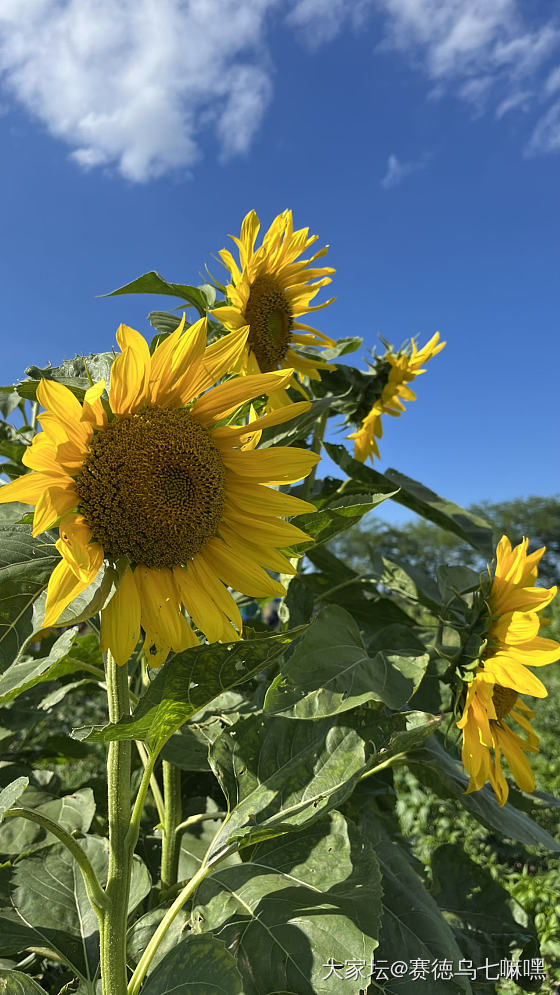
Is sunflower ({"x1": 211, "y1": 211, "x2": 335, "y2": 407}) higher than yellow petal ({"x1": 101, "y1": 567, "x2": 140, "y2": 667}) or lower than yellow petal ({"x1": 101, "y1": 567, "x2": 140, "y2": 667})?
higher

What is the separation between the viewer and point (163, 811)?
4.77 ft

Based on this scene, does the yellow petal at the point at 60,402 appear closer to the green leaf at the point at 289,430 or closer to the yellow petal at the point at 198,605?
the yellow petal at the point at 198,605

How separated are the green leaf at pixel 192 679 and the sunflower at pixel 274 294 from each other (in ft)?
1.72

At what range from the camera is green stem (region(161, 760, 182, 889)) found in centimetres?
138

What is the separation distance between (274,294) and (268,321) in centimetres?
7

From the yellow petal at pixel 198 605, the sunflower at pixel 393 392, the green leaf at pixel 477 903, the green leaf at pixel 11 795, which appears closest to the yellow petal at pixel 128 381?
the yellow petal at pixel 198 605

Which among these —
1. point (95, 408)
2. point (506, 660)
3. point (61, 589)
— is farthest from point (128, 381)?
point (506, 660)

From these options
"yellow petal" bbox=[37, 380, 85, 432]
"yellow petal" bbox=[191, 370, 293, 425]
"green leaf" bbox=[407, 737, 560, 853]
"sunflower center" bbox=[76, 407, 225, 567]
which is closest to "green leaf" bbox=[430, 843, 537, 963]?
"green leaf" bbox=[407, 737, 560, 853]

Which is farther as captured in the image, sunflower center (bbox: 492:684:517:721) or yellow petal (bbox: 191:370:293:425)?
sunflower center (bbox: 492:684:517:721)

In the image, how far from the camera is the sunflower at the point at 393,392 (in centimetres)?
203

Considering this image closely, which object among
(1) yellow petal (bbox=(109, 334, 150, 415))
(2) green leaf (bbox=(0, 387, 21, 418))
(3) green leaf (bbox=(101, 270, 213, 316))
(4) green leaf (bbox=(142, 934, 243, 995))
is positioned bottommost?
(4) green leaf (bbox=(142, 934, 243, 995))

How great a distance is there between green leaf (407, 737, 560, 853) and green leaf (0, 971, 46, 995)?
72 cm

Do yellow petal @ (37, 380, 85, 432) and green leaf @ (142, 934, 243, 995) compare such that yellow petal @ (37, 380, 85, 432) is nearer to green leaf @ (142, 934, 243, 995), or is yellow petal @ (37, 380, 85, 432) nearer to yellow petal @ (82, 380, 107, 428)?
yellow petal @ (82, 380, 107, 428)

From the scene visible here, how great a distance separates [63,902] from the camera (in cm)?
139
